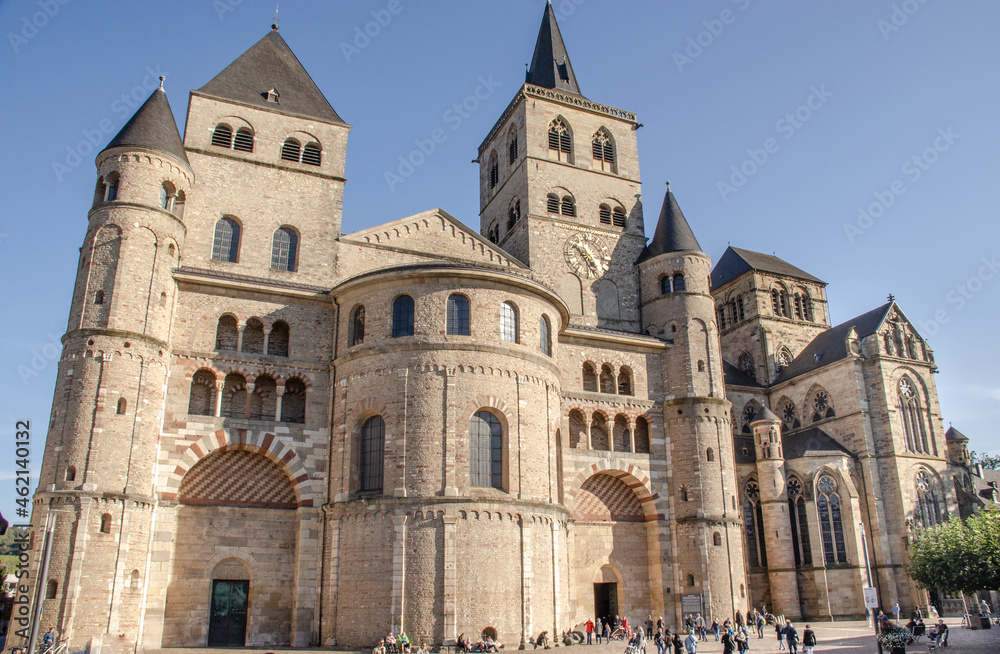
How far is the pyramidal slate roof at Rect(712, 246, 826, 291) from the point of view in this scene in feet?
182

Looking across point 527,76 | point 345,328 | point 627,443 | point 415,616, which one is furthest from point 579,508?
point 527,76

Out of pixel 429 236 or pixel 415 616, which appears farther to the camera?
pixel 429 236

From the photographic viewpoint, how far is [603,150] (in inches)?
1804

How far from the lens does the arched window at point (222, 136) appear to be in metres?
34.1

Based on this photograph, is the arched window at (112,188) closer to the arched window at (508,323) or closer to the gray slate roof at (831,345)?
the arched window at (508,323)

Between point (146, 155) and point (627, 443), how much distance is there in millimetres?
22769

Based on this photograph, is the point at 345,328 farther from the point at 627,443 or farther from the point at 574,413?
the point at 627,443

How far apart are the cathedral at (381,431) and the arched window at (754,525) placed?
0.12 meters

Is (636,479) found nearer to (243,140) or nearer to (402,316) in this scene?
(402,316)

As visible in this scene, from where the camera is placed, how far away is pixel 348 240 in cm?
3356

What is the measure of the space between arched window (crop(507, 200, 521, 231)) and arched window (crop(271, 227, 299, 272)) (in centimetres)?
1406

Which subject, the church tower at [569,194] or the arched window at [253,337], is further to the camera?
the church tower at [569,194]

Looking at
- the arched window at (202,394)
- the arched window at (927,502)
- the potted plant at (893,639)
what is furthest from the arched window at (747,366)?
the arched window at (202,394)

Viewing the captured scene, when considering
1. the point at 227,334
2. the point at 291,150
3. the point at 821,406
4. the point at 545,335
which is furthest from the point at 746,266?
the point at 227,334
